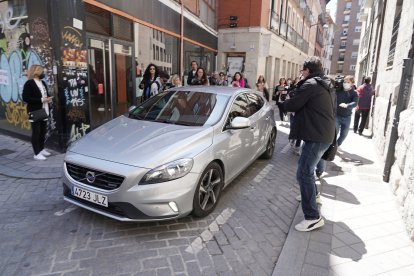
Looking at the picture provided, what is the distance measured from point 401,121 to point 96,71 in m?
6.11

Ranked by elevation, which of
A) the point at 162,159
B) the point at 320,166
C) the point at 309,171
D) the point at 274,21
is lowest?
the point at 320,166

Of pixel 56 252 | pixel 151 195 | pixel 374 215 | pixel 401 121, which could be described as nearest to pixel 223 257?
pixel 151 195

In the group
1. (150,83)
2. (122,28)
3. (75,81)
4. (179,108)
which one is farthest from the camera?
(122,28)

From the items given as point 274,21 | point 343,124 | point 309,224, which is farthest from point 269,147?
point 274,21

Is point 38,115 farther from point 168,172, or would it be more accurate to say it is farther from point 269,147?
point 269,147

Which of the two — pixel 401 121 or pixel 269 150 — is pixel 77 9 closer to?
pixel 269 150

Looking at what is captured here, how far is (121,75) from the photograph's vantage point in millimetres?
8094

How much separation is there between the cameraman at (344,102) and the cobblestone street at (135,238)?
273cm

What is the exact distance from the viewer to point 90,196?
3166 millimetres

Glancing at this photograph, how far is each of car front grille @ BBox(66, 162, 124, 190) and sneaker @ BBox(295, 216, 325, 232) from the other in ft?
6.75

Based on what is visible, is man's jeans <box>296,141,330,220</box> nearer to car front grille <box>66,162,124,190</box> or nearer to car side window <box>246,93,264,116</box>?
car side window <box>246,93,264,116</box>

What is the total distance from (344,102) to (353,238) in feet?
12.6

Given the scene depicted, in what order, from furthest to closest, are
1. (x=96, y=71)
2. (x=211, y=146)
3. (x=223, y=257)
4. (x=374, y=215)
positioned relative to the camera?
(x=96, y=71), (x=374, y=215), (x=211, y=146), (x=223, y=257)

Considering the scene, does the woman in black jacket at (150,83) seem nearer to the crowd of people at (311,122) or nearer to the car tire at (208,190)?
the car tire at (208,190)
